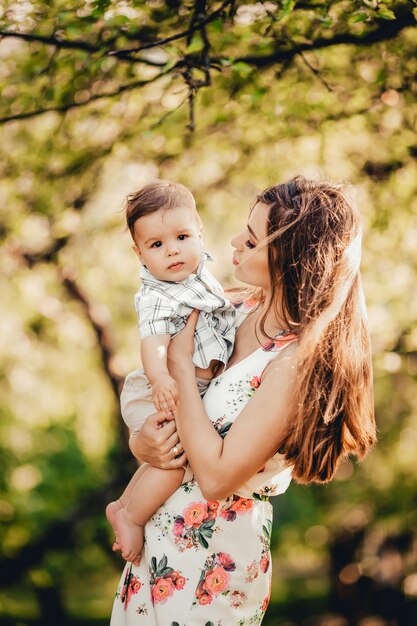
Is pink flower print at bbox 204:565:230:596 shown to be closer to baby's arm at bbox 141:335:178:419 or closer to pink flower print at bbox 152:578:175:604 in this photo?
pink flower print at bbox 152:578:175:604

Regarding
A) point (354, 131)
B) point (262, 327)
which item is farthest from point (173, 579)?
point (354, 131)

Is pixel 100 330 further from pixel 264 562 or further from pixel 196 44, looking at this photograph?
pixel 264 562

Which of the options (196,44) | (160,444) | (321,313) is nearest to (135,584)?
(160,444)

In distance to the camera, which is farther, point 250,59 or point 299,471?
point 250,59

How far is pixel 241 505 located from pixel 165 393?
1.41 ft

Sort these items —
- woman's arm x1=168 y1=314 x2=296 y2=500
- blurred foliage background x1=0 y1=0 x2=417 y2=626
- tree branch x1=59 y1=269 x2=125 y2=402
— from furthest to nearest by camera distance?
tree branch x1=59 y1=269 x2=125 y2=402 → blurred foliage background x1=0 y1=0 x2=417 y2=626 → woman's arm x1=168 y1=314 x2=296 y2=500

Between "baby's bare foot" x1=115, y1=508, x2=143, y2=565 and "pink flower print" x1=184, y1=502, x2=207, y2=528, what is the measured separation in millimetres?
192

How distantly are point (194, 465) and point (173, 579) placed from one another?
1.23 ft

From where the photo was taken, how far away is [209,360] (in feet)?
7.11

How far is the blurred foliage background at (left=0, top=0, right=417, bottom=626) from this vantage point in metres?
3.35

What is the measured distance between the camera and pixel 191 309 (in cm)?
221

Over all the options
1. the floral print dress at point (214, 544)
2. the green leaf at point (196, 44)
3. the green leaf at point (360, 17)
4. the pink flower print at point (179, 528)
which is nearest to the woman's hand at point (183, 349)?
the floral print dress at point (214, 544)

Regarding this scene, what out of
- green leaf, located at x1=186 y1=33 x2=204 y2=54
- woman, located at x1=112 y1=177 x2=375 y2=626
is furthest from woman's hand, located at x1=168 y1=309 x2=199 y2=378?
green leaf, located at x1=186 y1=33 x2=204 y2=54

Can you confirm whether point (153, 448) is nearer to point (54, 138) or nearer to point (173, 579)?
point (173, 579)
